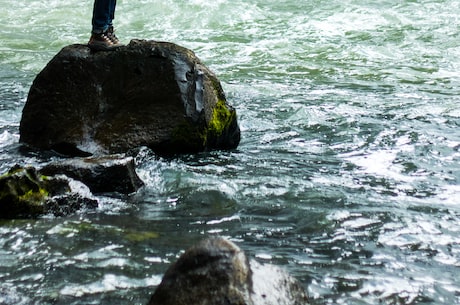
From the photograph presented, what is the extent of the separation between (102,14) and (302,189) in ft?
8.96

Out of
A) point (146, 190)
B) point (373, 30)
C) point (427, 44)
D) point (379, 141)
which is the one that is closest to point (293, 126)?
point (379, 141)

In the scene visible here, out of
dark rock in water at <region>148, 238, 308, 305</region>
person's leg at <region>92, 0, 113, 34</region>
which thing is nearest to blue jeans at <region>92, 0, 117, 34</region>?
person's leg at <region>92, 0, 113, 34</region>

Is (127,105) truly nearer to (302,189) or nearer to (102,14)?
(102,14)

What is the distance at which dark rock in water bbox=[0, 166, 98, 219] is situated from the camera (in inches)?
190

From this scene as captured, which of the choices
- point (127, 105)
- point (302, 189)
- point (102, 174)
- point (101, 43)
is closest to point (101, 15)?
point (101, 43)

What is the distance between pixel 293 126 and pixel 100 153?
2.23 metres

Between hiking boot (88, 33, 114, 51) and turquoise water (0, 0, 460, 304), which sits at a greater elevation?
hiking boot (88, 33, 114, 51)

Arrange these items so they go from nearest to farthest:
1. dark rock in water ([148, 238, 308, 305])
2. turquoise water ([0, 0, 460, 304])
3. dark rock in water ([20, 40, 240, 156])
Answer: dark rock in water ([148, 238, 308, 305]) → turquoise water ([0, 0, 460, 304]) → dark rock in water ([20, 40, 240, 156])

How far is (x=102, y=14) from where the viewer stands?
22.1 feet

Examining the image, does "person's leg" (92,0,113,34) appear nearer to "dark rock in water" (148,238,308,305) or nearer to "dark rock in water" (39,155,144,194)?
"dark rock in water" (39,155,144,194)

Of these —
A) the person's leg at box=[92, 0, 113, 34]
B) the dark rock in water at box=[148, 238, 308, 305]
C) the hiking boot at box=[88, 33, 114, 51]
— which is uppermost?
the person's leg at box=[92, 0, 113, 34]

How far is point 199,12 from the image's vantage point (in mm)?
14625

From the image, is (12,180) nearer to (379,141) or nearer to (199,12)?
(379,141)

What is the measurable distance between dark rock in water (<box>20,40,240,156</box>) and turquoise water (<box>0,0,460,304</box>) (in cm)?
24
